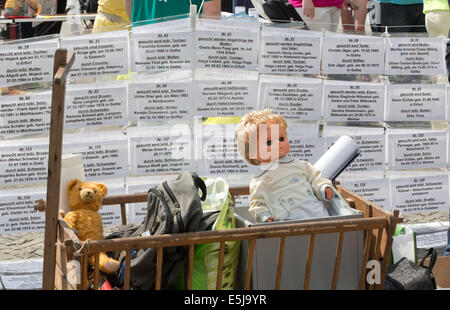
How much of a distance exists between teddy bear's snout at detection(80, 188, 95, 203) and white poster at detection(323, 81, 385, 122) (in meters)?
1.91

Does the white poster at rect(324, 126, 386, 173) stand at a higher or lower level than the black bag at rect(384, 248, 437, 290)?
higher

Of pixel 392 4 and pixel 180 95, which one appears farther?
pixel 392 4

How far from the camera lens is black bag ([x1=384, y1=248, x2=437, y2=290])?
3621 millimetres

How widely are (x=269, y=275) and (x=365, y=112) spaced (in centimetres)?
197

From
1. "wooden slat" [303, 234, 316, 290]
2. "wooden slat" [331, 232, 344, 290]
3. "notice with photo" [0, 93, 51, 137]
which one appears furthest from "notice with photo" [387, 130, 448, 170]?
"notice with photo" [0, 93, 51, 137]

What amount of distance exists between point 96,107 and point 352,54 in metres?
1.78

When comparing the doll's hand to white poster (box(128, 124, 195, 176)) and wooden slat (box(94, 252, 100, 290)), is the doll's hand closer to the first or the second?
wooden slat (box(94, 252, 100, 290))

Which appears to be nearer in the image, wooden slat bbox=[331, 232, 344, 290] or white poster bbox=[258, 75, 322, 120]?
wooden slat bbox=[331, 232, 344, 290]

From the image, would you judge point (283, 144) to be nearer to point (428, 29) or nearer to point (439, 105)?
point (439, 105)

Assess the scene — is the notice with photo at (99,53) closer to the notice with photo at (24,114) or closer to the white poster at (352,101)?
the notice with photo at (24,114)
